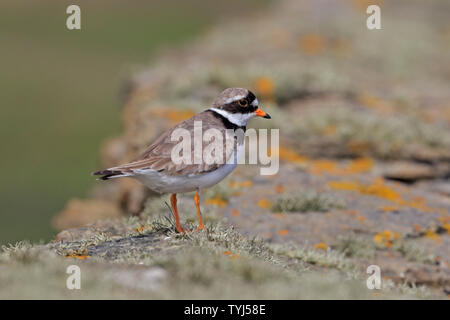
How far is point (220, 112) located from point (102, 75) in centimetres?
3209

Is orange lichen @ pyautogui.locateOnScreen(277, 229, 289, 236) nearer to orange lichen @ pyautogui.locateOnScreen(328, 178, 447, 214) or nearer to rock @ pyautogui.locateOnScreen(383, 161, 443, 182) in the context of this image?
orange lichen @ pyautogui.locateOnScreen(328, 178, 447, 214)

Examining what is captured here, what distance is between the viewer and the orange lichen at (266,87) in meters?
17.5

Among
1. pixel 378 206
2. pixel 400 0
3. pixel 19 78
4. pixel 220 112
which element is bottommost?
pixel 378 206

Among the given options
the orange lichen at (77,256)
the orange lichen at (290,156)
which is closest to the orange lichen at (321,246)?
the orange lichen at (290,156)

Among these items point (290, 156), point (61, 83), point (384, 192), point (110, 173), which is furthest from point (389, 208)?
point (61, 83)

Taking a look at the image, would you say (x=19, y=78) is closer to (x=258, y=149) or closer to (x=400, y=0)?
(x=400, y=0)

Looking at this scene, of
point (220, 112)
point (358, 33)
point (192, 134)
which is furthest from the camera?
point (358, 33)

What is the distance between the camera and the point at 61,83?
37625 mm

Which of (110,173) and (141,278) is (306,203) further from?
(141,278)

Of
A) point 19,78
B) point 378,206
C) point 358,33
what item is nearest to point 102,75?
point 19,78

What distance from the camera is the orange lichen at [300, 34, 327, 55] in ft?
81.8

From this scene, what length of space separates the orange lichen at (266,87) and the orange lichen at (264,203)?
6.16 meters
